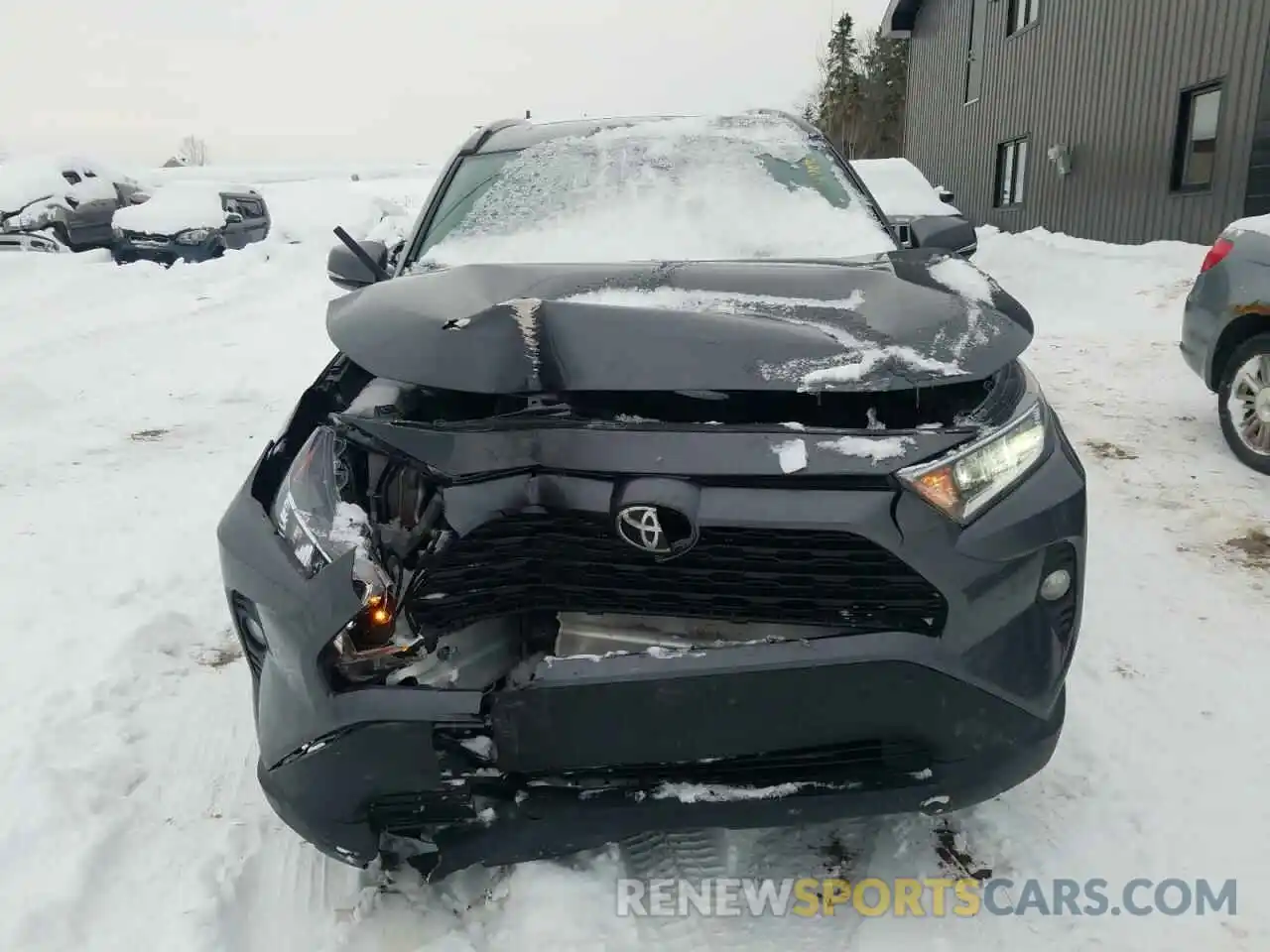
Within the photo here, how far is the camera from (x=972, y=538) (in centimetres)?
166

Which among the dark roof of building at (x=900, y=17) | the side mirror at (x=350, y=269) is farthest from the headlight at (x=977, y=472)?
the dark roof of building at (x=900, y=17)

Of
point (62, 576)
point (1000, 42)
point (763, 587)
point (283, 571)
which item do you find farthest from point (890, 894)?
point (1000, 42)

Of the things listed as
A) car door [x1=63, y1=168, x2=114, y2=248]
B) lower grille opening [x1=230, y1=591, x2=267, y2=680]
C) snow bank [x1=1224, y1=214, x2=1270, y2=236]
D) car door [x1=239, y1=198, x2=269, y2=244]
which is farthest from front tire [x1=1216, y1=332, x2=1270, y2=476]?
car door [x1=63, y1=168, x2=114, y2=248]

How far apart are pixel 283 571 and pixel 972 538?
1.28 meters

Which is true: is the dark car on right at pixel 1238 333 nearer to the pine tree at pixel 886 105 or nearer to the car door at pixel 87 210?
the car door at pixel 87 210

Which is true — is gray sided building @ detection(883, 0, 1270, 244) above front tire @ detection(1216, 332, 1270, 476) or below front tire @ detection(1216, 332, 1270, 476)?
above

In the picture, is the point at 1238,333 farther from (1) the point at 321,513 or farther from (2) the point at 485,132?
(1) the point at 321,513

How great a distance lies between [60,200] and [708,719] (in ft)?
55.3

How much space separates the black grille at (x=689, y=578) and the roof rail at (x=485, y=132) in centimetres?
243

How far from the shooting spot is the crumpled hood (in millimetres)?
1729

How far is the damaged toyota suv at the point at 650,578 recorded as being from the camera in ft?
5.27

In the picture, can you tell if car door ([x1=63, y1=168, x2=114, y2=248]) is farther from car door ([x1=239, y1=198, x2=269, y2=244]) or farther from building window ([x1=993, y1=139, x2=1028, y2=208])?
building window ([x1=993, y1=139, x2=1028, y2=208])

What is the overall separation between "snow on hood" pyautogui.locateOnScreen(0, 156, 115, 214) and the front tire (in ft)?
53.6

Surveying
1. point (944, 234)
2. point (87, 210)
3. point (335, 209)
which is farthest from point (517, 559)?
point (335, 209)
